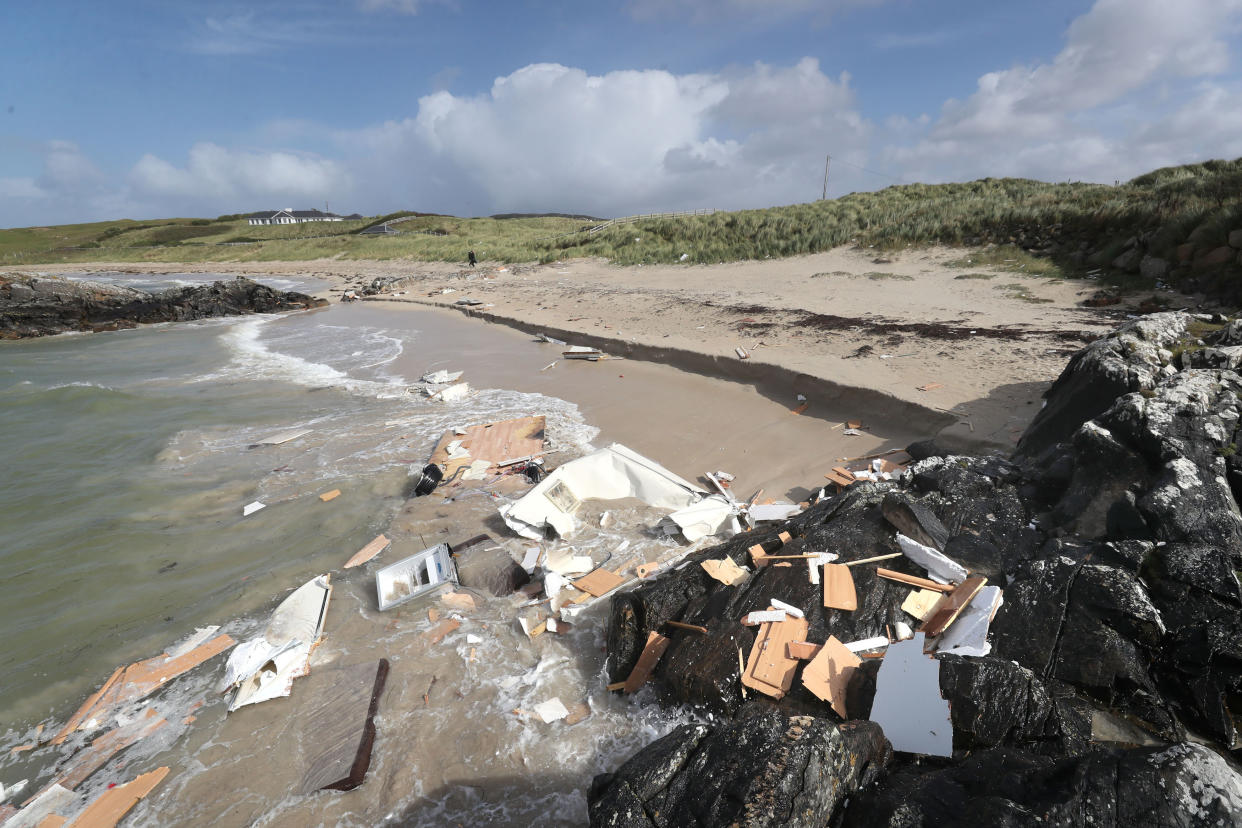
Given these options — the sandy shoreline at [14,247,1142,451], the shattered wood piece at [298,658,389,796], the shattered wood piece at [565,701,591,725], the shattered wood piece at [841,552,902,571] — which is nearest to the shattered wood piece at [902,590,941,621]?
the shattered wood piece at [841,552,902,571]

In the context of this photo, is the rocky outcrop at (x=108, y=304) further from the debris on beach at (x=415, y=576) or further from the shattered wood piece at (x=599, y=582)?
the shattered wood piece at (x=599, y=582)

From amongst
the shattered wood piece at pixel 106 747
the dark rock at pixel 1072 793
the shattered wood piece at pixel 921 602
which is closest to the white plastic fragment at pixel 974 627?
the shattered wood piece at pixel 921 602

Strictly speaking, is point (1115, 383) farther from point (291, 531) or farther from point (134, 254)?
point (134, 254)

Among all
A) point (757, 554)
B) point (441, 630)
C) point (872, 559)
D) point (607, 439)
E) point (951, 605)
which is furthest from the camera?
point (607, 439)

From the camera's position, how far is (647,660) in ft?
11.5

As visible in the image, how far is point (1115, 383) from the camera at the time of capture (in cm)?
472

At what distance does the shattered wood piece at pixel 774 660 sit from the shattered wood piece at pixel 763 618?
1.0 inches

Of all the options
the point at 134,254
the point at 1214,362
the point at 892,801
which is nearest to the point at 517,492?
the point at 892,801

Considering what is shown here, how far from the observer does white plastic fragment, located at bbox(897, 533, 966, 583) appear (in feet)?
11.3

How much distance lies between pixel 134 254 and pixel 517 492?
7460 cm

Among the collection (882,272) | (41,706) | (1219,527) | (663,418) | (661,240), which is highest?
(661,240)

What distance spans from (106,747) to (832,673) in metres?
4.56

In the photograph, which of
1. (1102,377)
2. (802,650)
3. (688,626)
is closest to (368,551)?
(688,626)

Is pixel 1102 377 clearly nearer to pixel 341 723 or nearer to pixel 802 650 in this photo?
pixel 802 650
